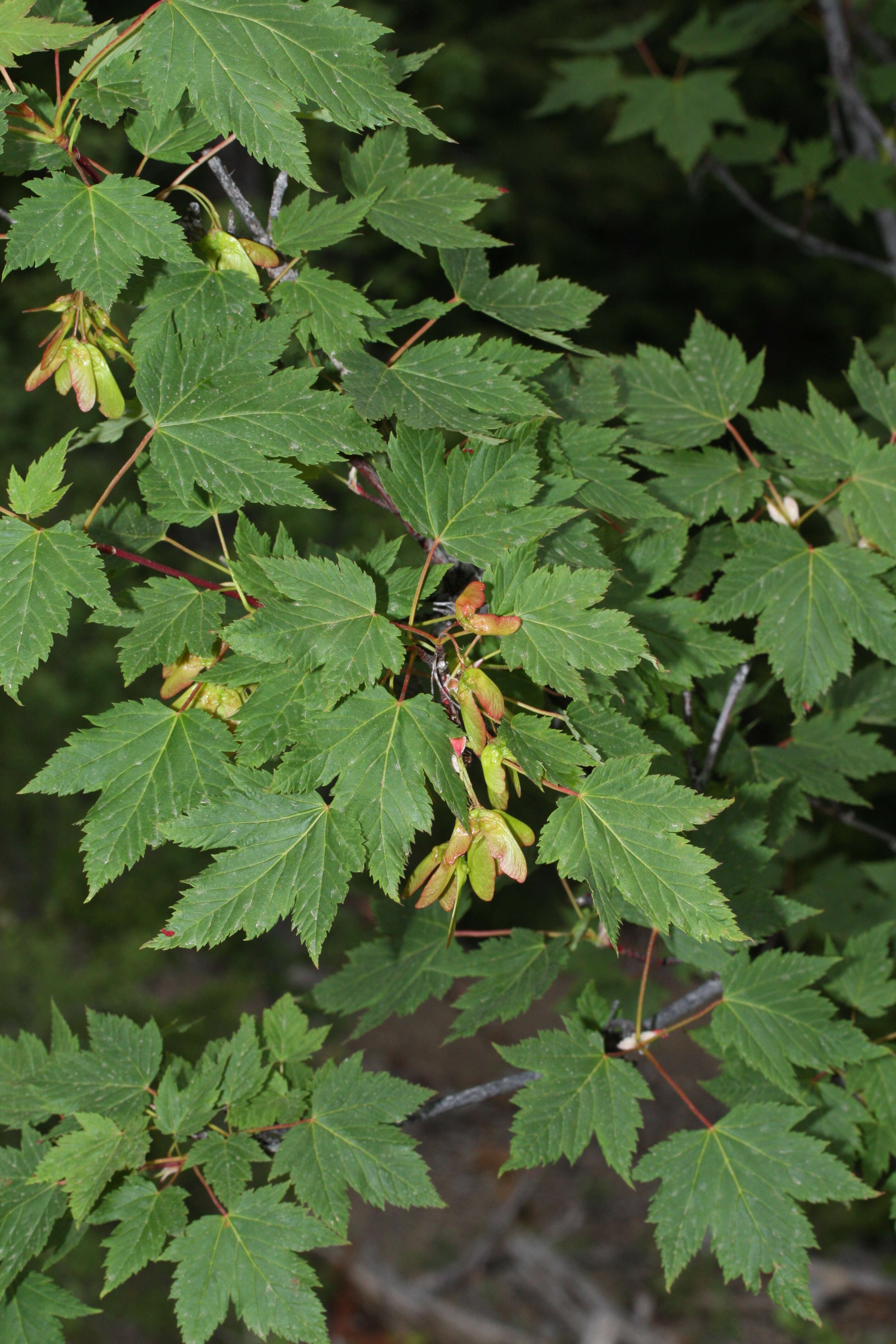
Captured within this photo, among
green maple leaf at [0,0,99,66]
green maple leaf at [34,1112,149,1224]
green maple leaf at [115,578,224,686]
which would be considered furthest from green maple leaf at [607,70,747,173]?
green maple leaf at [34,1112,149,1224]

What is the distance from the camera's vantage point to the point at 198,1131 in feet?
4.49

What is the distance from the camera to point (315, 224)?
1.20 metres

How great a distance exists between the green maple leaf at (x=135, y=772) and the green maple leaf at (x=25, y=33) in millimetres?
697

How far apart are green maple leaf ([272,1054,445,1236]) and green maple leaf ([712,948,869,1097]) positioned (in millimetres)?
449

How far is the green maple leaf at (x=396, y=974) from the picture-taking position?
157cm

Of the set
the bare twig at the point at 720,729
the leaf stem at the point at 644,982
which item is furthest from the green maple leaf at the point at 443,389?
the leaf stem at the point at 644,982

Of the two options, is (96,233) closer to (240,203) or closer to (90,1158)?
(240,203)

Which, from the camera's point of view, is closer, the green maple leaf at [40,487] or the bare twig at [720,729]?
the green maple leaf at [40,487]

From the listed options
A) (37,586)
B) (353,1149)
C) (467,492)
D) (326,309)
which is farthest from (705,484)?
(353,1149)

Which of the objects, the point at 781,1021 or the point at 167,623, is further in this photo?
the point at 781,1021

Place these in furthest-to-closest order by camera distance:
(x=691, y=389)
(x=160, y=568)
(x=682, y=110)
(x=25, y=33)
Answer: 1. (x=682, y=110)
2. (x=691, y=389)
3. (x=160, y=568)
4. (x=25, y=33)

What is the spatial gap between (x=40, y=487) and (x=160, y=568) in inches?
7.2

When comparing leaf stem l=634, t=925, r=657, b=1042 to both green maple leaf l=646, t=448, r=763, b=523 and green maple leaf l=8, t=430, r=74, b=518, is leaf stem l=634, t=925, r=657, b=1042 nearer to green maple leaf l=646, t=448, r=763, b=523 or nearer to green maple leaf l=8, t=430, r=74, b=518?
green maple leaf l=646, t=448, r=763, b=523

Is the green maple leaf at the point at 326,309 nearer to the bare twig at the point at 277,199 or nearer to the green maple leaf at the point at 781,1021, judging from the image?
the bare twig at the point at 277,199
